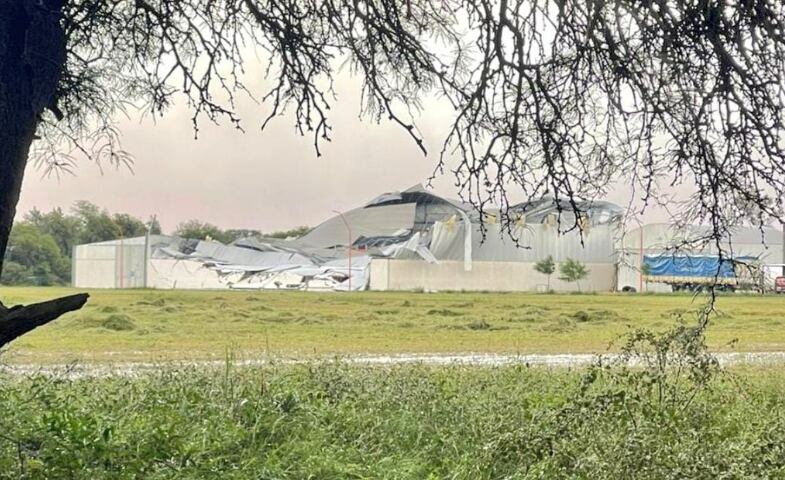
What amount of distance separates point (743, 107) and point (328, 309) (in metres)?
18.0

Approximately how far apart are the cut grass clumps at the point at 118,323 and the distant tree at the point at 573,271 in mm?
23112

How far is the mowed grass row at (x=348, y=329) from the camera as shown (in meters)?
10.0

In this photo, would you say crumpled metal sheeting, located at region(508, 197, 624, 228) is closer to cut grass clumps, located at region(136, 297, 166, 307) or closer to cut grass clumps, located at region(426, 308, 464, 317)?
cut grass clumps, located at region(426, 308, 464, 317)

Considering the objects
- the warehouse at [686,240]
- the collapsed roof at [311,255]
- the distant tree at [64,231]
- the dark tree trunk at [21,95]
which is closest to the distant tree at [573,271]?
the collapsed roof at [311,255]

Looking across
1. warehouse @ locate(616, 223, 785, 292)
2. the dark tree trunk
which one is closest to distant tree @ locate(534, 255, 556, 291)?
warehouse @ locate(616, 223, 785, 292)

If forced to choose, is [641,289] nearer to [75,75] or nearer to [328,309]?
[328,309]

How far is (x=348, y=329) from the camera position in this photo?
592 inches

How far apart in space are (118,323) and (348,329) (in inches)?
168

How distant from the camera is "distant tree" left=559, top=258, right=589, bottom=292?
33438 millimetres

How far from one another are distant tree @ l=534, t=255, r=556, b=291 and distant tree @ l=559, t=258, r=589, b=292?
50 centimetres

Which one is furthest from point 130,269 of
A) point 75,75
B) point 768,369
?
point 75,75

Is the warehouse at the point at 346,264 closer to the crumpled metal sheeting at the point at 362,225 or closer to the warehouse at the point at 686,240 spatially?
the crumpled metal sheeting at the point at 362,225

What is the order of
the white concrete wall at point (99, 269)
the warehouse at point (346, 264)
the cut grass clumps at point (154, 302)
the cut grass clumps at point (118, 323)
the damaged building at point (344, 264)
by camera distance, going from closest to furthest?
the cut grass clumps at point (118, 323), the cut grass clumps at point (154, 302), the white concrete wall at point (99, 269), the warehouse at point (346, 264), the damaged building at point (344, 264)

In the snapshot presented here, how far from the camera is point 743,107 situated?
2.72m
